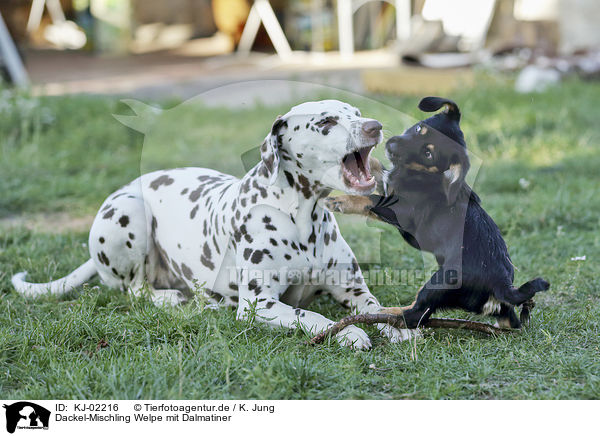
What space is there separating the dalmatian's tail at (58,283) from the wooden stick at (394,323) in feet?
5.69

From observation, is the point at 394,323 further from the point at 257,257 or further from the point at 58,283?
the point at 58,283

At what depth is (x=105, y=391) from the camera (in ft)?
10.4

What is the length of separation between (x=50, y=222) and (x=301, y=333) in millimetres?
3248

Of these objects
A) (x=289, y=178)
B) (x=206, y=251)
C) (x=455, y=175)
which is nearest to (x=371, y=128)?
(x=455, y=175)


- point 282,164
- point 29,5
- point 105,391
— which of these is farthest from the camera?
point 29,5

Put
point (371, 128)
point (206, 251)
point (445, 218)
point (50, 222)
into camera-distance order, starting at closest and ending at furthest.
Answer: point (371, 128) < point (445, 218) < point (206, 251) < point (50, 222)

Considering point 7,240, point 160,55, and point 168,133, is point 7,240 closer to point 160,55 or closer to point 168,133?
point 168,133

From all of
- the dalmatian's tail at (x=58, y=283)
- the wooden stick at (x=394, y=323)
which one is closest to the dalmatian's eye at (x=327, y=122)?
the wooden stick at (x=394, y=323)

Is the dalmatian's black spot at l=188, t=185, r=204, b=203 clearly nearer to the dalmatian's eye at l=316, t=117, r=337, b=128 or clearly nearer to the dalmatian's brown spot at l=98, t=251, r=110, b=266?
the dalmatian's brown spot at l=98, t=251, r=110, b=266

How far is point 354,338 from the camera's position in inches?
141

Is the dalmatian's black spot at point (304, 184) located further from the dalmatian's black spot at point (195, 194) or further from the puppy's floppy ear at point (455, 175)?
the dalmatian's black spot at point (195, 194)

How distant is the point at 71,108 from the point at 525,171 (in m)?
5.46

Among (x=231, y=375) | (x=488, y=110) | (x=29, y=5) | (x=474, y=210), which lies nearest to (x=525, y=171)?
(x=488, y=110)
